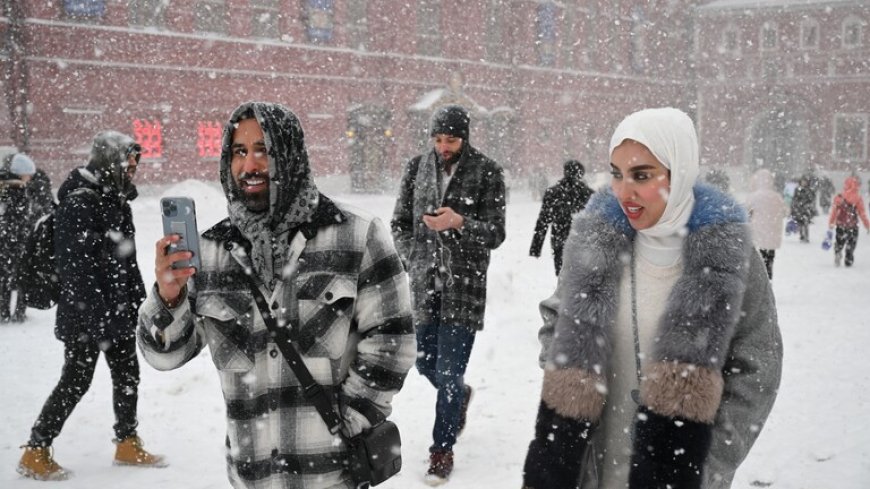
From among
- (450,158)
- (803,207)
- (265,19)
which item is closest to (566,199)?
(450,158)

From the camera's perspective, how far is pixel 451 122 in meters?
4.48

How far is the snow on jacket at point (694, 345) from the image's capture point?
2.06 meters

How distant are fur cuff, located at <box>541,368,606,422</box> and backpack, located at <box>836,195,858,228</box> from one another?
13.1 metres

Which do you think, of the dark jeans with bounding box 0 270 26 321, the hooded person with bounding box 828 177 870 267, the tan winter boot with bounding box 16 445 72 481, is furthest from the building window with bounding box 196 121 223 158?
the tan winter boot with bounding box 16 445 72 481

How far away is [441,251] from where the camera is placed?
178 inches

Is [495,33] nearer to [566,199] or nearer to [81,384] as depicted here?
[566,199]

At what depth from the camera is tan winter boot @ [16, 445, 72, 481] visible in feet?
14.3

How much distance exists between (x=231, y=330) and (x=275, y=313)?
155 millimetres

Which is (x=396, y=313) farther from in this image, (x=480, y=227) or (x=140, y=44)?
(x=140, y=44)

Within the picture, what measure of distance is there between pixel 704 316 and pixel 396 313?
3.06 feet

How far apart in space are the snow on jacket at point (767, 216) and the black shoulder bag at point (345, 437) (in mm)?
9228

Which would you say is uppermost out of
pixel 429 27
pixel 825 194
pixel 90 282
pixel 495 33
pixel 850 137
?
pixel 495 33

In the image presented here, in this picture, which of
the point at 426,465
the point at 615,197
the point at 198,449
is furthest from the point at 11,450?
the point at 615,197

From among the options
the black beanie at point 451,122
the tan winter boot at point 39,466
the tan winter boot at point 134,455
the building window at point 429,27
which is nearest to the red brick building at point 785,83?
the building window at point 429,27
